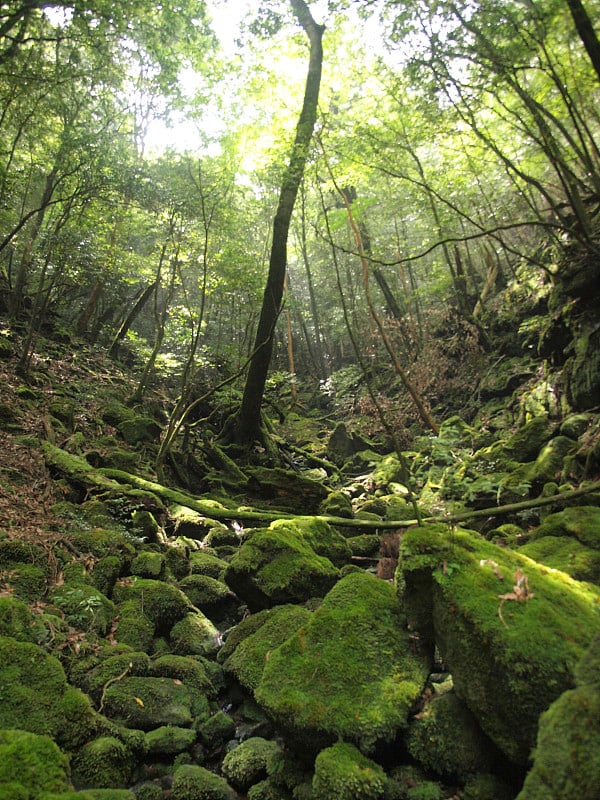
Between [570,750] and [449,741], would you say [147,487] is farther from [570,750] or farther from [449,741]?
[570,750]

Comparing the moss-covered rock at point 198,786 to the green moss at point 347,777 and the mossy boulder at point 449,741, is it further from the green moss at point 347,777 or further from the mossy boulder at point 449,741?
the mossy boulder at point 449,741

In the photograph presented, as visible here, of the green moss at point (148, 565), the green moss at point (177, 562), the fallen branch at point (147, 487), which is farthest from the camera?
the fallen branch at point (147, 487)

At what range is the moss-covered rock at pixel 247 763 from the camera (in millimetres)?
3070

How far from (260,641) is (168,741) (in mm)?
1172

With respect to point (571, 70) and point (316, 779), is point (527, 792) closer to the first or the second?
point (316, 779)

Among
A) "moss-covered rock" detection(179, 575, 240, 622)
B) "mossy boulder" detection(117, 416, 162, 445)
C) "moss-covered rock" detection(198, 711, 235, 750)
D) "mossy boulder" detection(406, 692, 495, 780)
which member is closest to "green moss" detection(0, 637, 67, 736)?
"moss-covered rock" detection(198, 711, 235, 750)

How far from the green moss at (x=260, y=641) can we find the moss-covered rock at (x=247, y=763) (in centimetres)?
60

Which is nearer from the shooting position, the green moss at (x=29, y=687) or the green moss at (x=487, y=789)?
the green moss at (x=487, y=789)

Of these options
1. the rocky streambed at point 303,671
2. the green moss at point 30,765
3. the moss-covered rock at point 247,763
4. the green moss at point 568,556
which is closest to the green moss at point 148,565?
the rocky streambed at point 303,671

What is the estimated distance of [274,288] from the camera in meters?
11.6

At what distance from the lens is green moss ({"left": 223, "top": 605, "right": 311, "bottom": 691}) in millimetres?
4027

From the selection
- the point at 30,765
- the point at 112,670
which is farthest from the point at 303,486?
the point at 30,765

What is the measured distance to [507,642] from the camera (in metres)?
2.60

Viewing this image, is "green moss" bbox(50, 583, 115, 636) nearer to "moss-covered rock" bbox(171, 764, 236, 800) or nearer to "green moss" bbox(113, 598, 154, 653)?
"green moss" bbox(113, 598, 154, 653)
